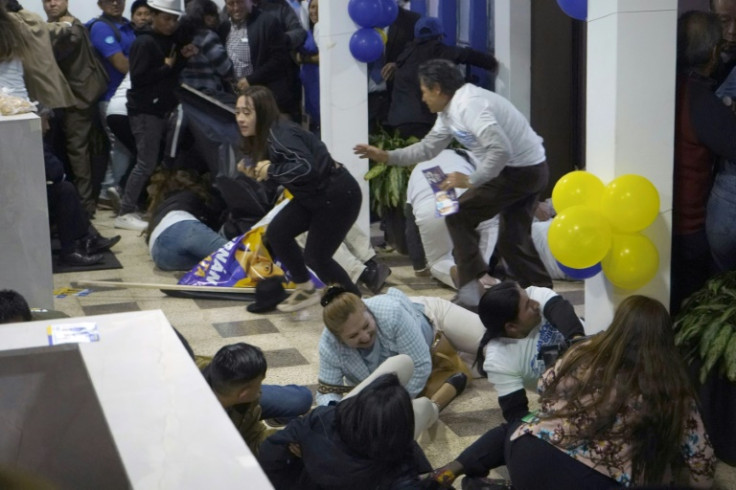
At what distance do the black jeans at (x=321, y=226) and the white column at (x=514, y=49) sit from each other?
126 inches

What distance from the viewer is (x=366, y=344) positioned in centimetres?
446

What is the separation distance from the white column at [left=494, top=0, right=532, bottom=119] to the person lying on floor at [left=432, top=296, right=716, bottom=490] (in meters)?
5.79

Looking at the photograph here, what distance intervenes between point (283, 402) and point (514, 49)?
524 centimetres

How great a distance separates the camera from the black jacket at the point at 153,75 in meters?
8.62

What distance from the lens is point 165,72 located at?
28.7 ft

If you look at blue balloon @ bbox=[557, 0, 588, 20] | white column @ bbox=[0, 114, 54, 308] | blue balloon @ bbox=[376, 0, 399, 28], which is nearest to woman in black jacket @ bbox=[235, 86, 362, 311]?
white column @ bbox=[0, 114, 54, 308]

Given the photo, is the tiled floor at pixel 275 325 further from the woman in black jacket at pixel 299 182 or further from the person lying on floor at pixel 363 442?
the person lying on floor at pixel 363 442

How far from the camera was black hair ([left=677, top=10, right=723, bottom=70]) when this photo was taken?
415 cm

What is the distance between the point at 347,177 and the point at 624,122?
7.11 feet

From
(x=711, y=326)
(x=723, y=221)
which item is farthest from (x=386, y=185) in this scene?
(x=711, y=326)

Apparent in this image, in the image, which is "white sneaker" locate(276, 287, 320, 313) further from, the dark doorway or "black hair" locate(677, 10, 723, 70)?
the dark doorway

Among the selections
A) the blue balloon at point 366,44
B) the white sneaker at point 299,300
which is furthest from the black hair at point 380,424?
the blue balloon at point 366,44

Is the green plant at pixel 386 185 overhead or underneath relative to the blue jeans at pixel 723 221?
underneath

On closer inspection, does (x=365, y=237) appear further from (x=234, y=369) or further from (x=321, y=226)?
(x=234, y=369)
